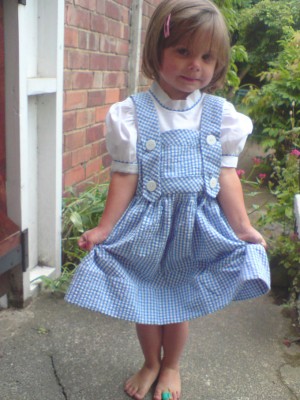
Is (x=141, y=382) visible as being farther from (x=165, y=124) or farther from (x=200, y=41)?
(x=200, y=41)

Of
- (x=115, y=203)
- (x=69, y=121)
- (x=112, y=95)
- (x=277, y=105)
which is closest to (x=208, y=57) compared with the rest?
(x=115, y=203)

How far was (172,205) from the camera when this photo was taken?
4.92ft

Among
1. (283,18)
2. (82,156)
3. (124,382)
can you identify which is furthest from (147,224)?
(283,18)

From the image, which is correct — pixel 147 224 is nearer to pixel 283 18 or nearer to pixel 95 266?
pixel 95 266

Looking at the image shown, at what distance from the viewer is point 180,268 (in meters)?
1.61

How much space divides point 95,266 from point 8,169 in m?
0.76

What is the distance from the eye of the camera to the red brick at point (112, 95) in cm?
321

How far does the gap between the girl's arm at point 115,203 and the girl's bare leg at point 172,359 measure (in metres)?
0.47

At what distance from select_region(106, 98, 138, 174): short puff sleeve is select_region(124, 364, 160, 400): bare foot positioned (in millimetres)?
A: 830

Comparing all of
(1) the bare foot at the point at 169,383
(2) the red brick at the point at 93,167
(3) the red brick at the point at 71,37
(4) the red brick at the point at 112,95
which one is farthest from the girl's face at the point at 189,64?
(4) the red brick at the point at 112,95

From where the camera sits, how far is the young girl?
1.46 m

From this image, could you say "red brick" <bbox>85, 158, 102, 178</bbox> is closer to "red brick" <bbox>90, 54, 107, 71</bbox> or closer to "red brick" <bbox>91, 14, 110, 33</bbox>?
"red brick" <bbox>90, 54, 107, 71</bbox>

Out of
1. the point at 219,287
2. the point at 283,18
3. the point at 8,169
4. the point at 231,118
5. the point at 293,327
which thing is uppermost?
the point at 283,18

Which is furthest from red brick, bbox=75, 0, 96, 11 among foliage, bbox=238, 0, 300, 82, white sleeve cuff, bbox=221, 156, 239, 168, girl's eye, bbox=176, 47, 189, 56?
foliage, bbox=238, 0, 300, 82
